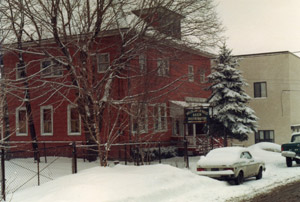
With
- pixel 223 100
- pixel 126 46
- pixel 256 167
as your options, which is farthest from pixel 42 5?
pixel 223 100

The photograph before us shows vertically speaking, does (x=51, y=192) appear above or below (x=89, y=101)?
below

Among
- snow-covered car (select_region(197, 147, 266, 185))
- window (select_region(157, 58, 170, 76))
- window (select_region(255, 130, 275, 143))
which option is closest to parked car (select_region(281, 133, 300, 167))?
snow-covered car (select_region(197, 147, 266, 185))

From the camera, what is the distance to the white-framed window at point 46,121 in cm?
3042

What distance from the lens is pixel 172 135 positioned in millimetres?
32438

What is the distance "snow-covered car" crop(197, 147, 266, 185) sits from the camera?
16.0m

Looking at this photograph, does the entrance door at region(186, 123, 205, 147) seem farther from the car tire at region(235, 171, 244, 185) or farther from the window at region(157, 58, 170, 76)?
the car tire at region(235, 171, 244, 185)

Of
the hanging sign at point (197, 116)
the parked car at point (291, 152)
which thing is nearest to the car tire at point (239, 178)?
the parked car at point (291, 152)

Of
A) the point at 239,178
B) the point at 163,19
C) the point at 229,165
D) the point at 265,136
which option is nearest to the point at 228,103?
the point at 163,19

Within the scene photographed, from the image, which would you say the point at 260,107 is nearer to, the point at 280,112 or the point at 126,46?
the point at 280,112

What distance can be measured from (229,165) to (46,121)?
1796cm

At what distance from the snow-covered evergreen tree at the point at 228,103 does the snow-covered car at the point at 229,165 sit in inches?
434

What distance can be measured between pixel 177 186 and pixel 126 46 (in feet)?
29.0

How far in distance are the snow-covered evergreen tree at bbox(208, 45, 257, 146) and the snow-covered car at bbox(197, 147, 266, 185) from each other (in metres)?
11.0

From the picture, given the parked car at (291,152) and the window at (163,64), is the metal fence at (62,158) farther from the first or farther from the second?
the parked car at (291,152)
